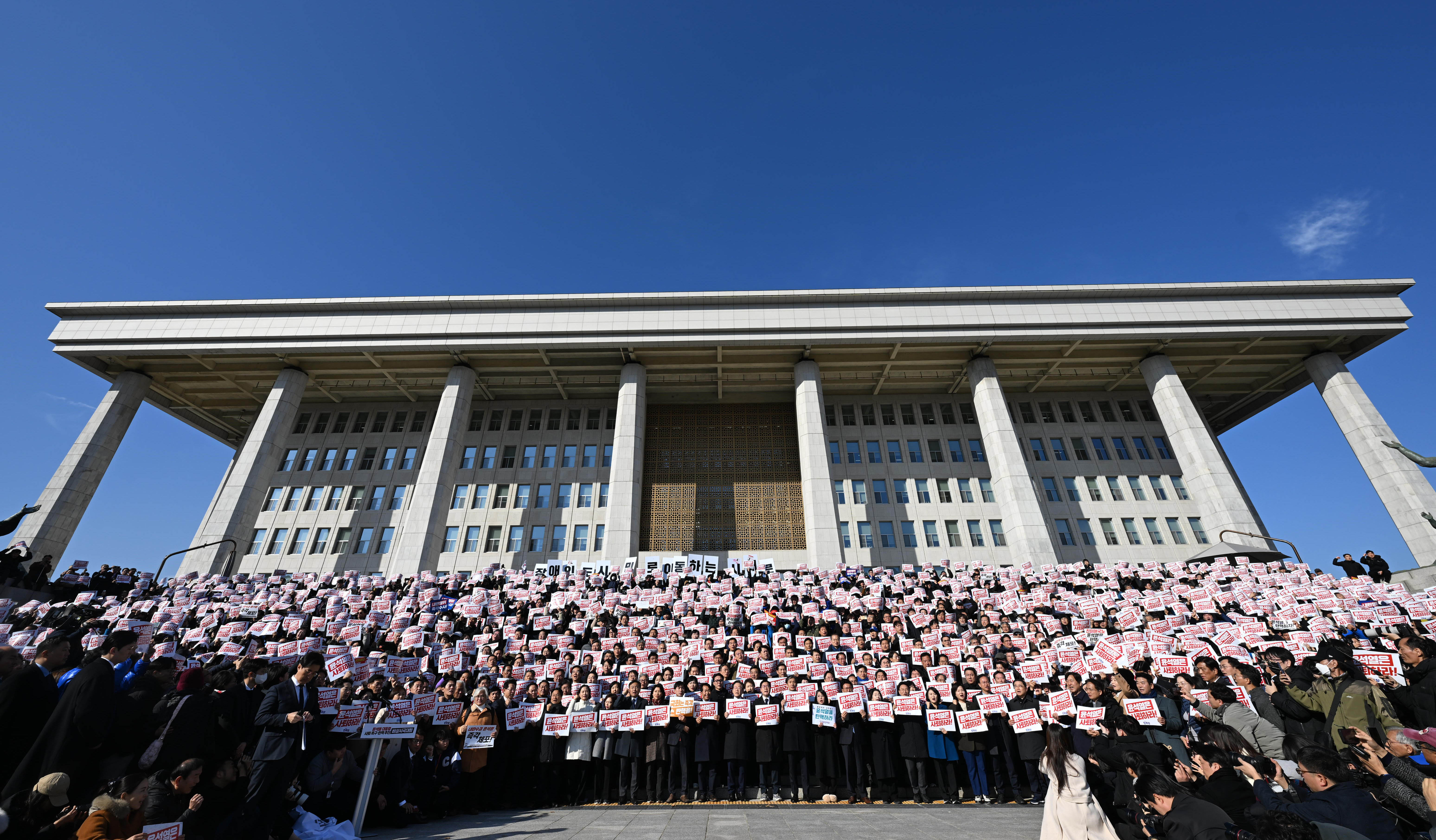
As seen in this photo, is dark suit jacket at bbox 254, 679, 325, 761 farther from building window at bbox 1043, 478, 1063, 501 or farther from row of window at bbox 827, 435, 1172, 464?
building window at bbox 1043, 478, 1063, 501

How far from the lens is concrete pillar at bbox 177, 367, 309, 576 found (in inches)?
1227

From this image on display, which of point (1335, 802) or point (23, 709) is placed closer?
point (1335, 802)

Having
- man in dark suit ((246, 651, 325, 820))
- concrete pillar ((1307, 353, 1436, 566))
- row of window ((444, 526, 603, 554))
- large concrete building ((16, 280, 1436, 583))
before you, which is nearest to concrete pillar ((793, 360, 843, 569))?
large concrete building ((16, 280, 1436, 583))

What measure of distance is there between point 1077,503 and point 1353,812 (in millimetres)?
39320

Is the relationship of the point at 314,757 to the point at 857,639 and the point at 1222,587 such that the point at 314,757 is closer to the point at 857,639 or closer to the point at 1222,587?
the point at 857,639

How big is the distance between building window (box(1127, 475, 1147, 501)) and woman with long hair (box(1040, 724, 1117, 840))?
41.0 meters

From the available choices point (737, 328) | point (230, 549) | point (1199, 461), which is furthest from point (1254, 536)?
point (230, 549)

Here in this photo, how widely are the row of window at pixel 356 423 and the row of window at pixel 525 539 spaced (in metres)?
9.34

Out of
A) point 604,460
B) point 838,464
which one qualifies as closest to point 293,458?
Result: point 604,460

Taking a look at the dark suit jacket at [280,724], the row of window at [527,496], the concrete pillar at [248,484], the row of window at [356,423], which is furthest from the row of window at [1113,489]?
the concrete pillar at [248,484]

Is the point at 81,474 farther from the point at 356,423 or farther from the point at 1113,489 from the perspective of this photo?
the point at 1113,489

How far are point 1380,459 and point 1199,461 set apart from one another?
9217mm

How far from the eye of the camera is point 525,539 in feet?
126

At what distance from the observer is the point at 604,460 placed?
136 feet
